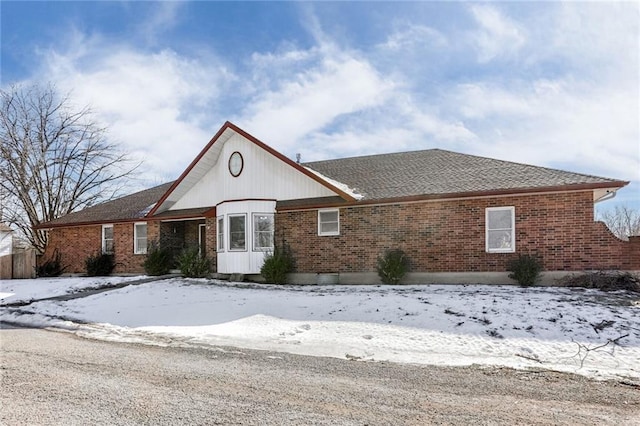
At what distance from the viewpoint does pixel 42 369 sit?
6.01 meters

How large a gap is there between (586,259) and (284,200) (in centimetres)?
928

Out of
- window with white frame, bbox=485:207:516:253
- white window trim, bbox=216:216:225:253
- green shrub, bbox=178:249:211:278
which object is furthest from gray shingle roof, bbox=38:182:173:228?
window with white frame, bbox=485:207:516:253

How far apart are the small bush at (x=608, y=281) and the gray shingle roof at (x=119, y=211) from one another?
16011 millimetres

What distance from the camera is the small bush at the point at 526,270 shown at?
39.9 ft

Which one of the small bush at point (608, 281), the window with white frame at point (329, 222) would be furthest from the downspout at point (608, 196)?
the window with white frame at point (329, 222)

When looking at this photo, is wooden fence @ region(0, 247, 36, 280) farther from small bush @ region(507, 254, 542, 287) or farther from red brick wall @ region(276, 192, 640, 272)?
small bush @ region(507, 254, 542, 287)

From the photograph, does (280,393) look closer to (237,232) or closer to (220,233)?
(237,232)

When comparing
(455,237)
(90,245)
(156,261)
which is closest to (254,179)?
(156,261)

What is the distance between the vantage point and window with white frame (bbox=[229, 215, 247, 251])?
52.3ft

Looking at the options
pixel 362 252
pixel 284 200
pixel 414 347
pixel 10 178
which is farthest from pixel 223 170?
pixel 10 178

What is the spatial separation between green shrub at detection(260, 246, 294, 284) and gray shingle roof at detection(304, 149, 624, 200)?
3386 millimetres

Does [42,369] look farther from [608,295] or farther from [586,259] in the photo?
[586,259]

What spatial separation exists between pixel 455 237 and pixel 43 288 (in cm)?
1374

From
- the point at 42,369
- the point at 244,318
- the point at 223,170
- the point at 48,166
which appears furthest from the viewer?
the point at 48,166
